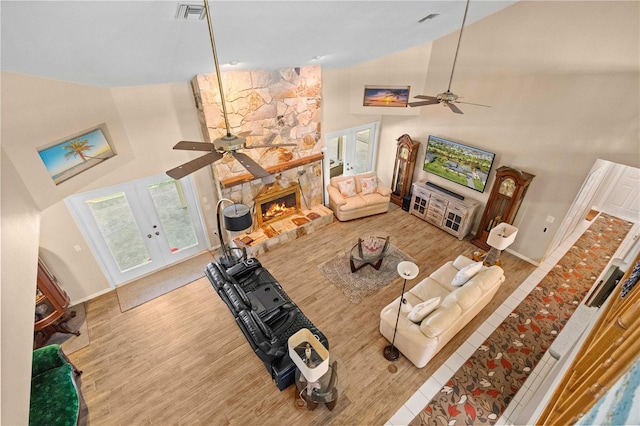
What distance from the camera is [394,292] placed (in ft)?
18.3

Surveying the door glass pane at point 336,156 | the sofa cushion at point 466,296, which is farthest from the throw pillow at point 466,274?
the door glass pane at point 336,156

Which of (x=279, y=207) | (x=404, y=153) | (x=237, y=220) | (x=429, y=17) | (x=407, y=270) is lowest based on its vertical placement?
(x=279, y=207)

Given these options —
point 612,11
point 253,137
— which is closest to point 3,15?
point 253,137

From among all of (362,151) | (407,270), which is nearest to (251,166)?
(407,270)

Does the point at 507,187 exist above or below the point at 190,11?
below

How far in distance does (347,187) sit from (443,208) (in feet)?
7.86

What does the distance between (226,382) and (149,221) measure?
11.0 ft

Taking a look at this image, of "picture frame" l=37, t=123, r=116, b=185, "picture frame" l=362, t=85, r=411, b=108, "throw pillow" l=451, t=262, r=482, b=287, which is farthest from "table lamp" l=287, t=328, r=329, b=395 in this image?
"picture frame" l=362, t=85, r=411, b=108

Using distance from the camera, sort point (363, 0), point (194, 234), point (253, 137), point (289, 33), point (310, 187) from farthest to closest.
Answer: point (310, 187), point (194, 234), point (253, 137), point (289, 33), point (363, 0)

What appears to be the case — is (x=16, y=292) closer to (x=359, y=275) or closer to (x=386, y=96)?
(x=359, y=275)

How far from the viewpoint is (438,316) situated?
4141 mm

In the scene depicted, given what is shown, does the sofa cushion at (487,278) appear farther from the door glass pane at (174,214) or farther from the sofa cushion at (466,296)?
the door glass pane at (174,214)

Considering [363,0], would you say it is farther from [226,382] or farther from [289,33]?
[226,382]

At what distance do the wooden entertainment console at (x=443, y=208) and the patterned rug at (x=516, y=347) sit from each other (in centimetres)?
185
